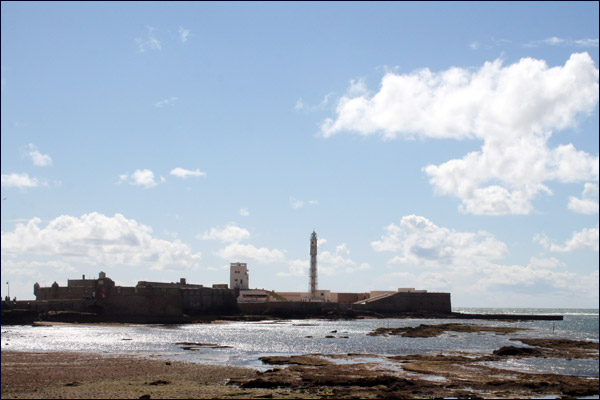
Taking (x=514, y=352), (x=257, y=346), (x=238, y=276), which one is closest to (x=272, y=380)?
(x=257, y=346)

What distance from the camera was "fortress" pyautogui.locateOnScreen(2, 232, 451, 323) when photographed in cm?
8238

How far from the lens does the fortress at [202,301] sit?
82375mm

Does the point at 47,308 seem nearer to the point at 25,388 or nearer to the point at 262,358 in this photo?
the point at 262,358

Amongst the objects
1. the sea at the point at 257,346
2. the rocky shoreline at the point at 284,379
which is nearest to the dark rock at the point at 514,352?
the sea at the point at 257,346

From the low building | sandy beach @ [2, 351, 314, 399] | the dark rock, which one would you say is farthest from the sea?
the low building

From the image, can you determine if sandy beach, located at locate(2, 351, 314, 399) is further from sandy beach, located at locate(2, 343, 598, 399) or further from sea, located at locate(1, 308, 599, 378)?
sea, located at locate(1, 308, 599, 378)

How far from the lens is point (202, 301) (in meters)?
95.6

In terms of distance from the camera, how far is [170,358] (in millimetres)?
39031

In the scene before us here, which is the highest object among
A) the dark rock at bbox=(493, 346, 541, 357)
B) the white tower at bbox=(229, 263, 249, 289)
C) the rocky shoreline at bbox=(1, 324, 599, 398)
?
the white tower at bbox=(229, 263, 249, 289)

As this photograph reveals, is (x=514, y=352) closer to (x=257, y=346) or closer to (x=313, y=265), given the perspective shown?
(x=257, y=346)

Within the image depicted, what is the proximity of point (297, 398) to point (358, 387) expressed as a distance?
404cm

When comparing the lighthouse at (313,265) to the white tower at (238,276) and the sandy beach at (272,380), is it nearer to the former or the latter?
the white tower at (238,276)

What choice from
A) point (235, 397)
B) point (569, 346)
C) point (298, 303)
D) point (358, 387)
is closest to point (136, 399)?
point (235, 397)

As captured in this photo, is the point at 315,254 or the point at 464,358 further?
the point at 315,254
